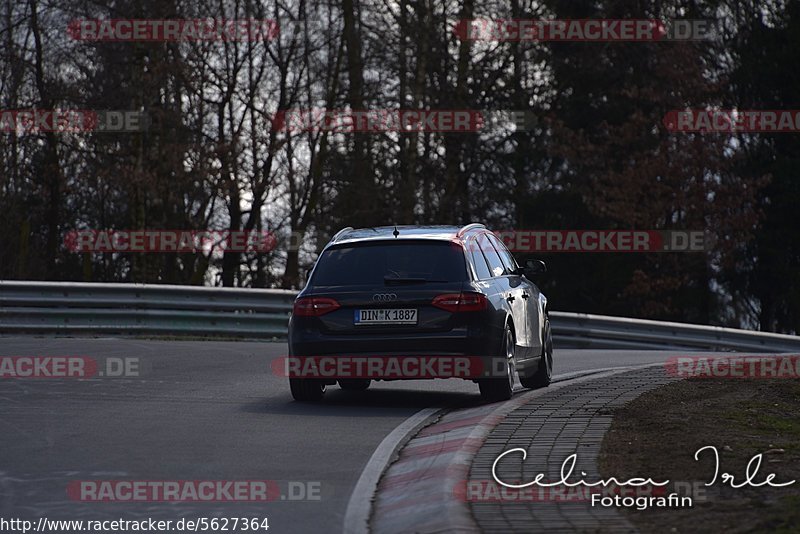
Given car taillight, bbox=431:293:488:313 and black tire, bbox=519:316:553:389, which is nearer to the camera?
car taillight, bbox=431:293:488:313

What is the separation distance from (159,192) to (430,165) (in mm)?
10595

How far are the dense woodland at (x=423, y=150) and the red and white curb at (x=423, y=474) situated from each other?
2291 cm

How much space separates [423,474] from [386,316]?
4127 millimetres

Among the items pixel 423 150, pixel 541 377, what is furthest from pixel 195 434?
pixel 423 150

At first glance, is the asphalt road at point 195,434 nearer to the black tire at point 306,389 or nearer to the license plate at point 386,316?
the black tire at point 306,389

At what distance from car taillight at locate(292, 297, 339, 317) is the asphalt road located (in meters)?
0.85

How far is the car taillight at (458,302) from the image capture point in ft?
43.5

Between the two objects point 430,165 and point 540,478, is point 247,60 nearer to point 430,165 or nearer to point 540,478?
point 430,165

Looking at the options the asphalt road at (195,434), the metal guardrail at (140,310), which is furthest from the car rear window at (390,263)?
the metal guardrail at (140,310)

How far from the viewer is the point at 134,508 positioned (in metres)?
8.42

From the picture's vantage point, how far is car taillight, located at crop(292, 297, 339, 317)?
44.2ft

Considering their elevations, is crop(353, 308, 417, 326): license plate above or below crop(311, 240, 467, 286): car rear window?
below

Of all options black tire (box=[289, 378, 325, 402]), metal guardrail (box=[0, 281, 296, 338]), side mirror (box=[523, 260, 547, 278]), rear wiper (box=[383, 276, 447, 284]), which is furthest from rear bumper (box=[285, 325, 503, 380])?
metal guardrail (box=[0, 281, 296, 338])

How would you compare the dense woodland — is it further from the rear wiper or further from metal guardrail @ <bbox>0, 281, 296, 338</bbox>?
the rear wiper
